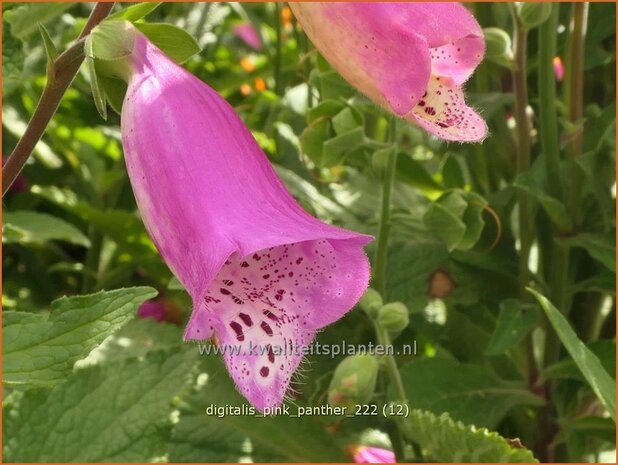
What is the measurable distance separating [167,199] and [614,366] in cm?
54

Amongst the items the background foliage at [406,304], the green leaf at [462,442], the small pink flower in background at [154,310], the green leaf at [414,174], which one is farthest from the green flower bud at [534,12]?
the small pink flower in background at [154,310]

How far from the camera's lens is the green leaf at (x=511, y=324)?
3.00ft

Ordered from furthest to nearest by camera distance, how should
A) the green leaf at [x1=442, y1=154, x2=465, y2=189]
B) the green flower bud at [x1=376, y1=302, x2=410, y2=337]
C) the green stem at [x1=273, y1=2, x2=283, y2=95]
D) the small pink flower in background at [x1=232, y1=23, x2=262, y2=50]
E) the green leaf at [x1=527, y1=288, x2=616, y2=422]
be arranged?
the small pink flower in background at [x1=232, y1=23, x2=262, y2=50] < the green stem at [x1=273, y1=2, x2=283, y2=95] < the green leaf at [x1=442, y1=154, x2=465, y2=189] < the green flower bud at [x1=376, y1=302, x2=410, y2=337] < the green leaf at [x1=527, y1=288, x2=616, y2=422]

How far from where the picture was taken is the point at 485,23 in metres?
1.12

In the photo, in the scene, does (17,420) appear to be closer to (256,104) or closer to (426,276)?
(426,276)

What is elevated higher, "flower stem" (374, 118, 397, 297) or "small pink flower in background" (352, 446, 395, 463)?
"flower stem" (374, 118, 397, 297)

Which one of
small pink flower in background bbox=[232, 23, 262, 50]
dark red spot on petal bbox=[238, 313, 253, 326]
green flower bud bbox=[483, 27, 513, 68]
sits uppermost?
green flower bud bbox=[483, 27, 513, 68]

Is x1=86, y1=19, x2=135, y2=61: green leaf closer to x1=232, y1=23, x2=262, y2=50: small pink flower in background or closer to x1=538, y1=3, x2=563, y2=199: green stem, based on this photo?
x1=538, y1=3, x2=563, y2=199: green stem

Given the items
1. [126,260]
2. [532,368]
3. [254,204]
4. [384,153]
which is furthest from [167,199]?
[126,260]

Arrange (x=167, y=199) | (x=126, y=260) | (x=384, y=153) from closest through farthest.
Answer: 1. (x=167, y=199)
2. (x=384, y=153)
3. (x=126, y=260)

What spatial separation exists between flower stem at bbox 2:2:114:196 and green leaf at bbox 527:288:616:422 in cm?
34

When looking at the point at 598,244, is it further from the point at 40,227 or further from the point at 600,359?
the point at 40,227

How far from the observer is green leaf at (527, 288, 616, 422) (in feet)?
2.33

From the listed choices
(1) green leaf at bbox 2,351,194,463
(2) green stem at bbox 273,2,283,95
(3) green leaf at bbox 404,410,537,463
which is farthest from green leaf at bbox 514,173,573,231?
(2) green stem at bbox 273,2,283,95
